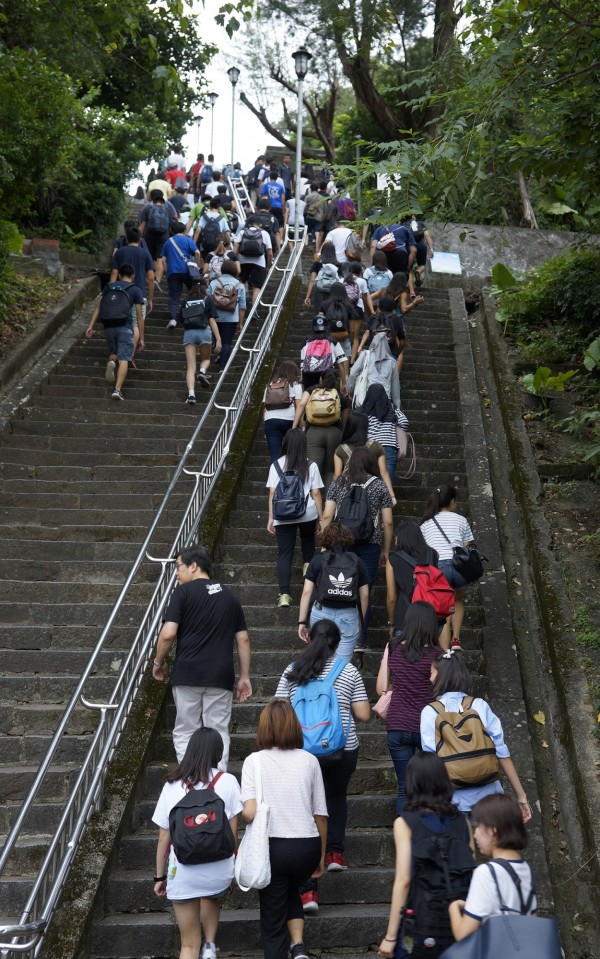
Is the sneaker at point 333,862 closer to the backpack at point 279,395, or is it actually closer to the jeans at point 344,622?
the jeans at point 344,622

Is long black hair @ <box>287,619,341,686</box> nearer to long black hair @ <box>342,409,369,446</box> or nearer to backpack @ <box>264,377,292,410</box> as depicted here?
long black hair @ <box>342,409,369,446</box>

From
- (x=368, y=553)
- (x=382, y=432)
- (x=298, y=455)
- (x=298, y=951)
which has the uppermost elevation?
(x=382, y=432)

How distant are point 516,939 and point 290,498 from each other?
15.7 feet

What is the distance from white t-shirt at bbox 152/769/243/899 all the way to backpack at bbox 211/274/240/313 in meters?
8.72

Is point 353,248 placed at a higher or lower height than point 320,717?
higher

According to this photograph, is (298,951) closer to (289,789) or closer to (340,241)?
(289,789)

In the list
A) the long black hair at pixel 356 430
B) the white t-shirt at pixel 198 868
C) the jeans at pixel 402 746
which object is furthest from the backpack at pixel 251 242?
the white t-shirt at pixel 198 868

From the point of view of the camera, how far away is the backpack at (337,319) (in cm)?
1173

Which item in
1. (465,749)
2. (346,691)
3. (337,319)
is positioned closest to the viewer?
(465,749)

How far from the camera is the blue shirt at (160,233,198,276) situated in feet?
46.4

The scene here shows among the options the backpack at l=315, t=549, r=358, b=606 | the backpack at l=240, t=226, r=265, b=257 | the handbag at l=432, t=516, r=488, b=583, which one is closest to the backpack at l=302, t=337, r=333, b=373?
the handbag at l=432, t=516, r=488, b=583

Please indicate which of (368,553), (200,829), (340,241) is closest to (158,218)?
(340,241)

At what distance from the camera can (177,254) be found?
14.1 metres

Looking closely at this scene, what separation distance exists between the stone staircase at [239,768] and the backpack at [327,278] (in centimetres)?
275
